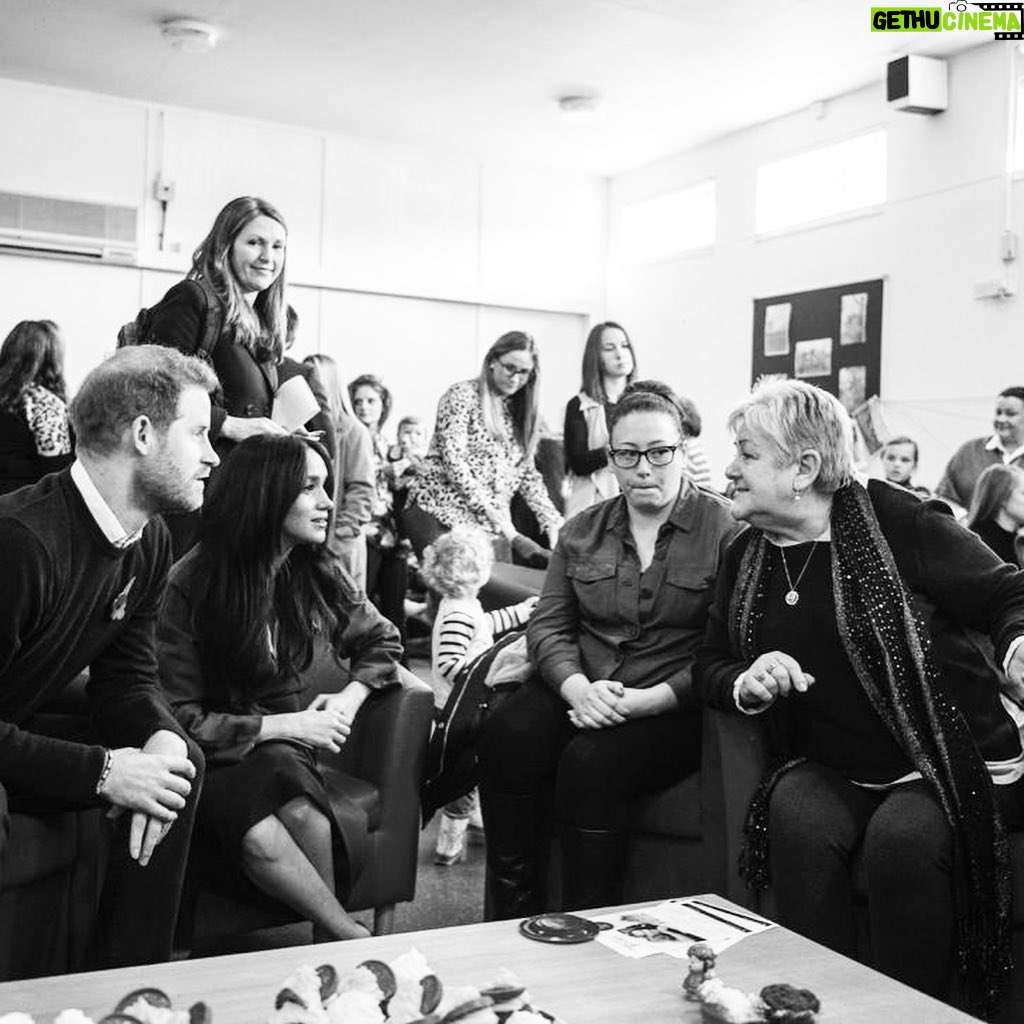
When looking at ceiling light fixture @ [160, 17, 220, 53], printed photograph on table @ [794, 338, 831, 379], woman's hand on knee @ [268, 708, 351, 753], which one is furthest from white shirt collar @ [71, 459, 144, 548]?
printed photograph on table @ [794, 338, 831, 379]

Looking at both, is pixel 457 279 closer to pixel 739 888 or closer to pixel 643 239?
pixel 643 239

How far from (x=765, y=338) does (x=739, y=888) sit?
20.1ft

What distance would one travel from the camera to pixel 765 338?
8.11 metres

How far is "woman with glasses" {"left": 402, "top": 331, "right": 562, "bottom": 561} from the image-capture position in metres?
4.11

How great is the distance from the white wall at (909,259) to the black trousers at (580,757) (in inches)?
→ 180

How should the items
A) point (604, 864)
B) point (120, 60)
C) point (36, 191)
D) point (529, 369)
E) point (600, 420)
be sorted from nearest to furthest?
1. point (604, 864)
2. point (529, 369)
3. point (600, 420)
4. point (120, 60)
5. point (36, 191)

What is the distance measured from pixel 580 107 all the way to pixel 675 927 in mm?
6583

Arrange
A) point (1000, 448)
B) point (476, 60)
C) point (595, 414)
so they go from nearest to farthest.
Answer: point (595, 414) → point (1000, 448) → point (476, 60)

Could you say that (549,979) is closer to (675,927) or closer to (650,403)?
(675,927)

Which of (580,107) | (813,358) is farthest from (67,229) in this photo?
(813,358)

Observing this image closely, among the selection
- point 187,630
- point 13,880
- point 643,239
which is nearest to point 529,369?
point 187,630

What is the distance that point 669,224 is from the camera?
30.0ft

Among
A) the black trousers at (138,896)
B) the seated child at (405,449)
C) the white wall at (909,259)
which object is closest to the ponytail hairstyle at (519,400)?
the black trousers at (138,896)

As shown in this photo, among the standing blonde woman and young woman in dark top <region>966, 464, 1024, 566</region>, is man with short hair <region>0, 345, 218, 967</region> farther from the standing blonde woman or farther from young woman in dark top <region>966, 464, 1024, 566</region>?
young woman in dark top <region>966, 464, 1024, 566</region>
